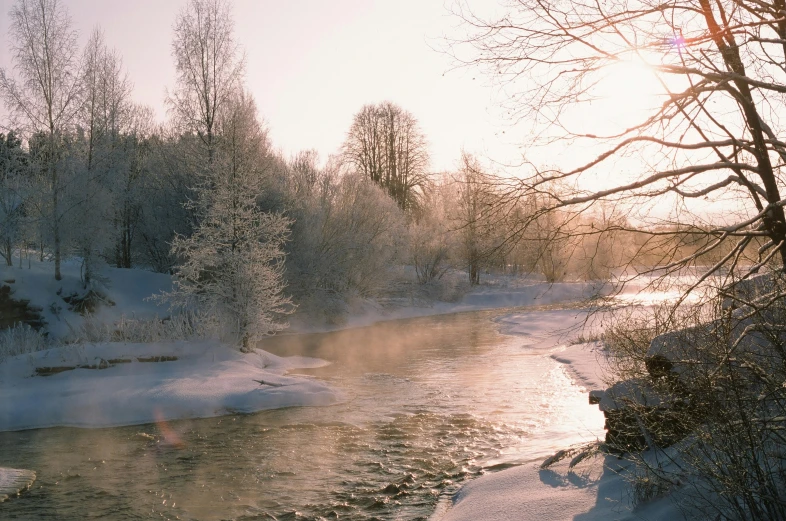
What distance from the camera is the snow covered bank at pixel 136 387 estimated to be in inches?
479

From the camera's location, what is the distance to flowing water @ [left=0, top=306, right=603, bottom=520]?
7535 millimetres

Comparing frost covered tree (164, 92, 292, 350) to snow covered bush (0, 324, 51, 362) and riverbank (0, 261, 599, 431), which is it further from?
snow covered bush (0, 324, 51, 362)

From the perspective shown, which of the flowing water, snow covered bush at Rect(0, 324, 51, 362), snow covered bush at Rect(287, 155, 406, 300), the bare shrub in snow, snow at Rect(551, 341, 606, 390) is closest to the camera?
the flowing water

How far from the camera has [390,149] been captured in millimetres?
56625

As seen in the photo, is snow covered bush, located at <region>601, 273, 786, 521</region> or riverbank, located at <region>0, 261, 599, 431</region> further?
riverbank, located at <region>0, 261, 599, 431</region>

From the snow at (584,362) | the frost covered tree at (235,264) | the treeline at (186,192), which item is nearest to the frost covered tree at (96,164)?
the treeline at (186,192)

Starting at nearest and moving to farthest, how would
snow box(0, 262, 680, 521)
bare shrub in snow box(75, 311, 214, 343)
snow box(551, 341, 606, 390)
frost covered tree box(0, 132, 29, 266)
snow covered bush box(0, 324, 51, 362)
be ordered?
snow box(0, 262, 680, 521), snow box(551, 341, 606, 390), snow covered bush box(0, 324, 51, 362), bare shrub in snow box(75, 311, 214, 343), frost covered tree box(0, 132, 29, 266)

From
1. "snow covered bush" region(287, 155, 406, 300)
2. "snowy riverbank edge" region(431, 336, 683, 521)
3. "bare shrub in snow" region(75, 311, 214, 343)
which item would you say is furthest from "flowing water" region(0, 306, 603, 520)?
"snow covered bush" region(287, 155, 406, 300)

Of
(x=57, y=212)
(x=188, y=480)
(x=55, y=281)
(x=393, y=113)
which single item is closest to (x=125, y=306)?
(x=55, y=281)

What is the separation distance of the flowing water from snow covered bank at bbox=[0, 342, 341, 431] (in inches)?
21.5

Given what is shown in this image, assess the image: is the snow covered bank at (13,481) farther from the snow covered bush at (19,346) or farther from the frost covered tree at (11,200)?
the frost covered tree at (11,200)

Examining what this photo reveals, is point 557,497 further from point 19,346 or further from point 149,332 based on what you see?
point 19,346

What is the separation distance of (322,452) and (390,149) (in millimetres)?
48566

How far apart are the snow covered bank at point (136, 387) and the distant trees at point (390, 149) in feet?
136
